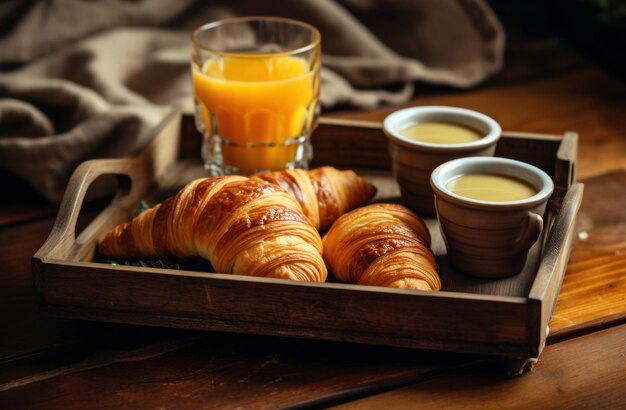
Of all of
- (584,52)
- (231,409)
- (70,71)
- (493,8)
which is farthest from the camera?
(493,8)

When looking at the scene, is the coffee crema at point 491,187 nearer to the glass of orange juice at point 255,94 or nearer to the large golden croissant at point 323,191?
the large golden croissant at point 323,191

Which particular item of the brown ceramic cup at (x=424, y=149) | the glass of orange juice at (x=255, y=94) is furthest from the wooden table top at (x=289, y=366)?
the glass of orange juice at (x=255, y=94)

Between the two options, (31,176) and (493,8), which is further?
(493,8)

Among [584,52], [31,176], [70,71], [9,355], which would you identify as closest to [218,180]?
[9,355]

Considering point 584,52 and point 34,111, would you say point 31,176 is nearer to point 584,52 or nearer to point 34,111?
point 34,111

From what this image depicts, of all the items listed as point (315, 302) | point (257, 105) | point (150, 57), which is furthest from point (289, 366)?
point (150, 57)

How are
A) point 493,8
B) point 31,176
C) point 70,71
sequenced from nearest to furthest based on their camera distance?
point 31,176, point 70,71, point 493,8
